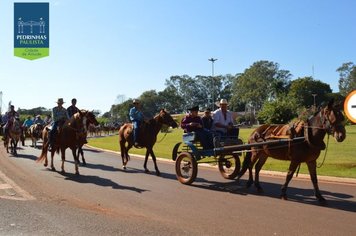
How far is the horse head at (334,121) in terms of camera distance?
365 inches

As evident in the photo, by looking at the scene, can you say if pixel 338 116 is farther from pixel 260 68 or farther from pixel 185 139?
pixel 260 68

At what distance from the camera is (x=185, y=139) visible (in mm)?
12914

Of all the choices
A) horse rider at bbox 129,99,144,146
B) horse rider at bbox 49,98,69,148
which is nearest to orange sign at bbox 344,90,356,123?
horse rider at bbox 129,99,144,146

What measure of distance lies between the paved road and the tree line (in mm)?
81855

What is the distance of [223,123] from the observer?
1306 cm

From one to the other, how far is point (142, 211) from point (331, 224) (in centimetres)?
363

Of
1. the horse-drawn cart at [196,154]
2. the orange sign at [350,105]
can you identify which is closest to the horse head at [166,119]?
the horse-drawn cart at [196,154]

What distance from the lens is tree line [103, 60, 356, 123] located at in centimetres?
12356

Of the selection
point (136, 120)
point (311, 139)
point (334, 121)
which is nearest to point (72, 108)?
point (136, 120)

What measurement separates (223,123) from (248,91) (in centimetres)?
14072

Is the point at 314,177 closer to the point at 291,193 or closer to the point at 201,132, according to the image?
the point at 291,193

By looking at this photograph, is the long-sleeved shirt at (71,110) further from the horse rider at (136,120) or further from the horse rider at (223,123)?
the horse rider at (223,123)

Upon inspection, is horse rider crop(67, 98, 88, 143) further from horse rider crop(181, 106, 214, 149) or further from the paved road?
horse rider crop(181, 106, 214, 149)

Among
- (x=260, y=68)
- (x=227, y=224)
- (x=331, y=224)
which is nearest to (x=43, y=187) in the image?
(x=227, y=224)
